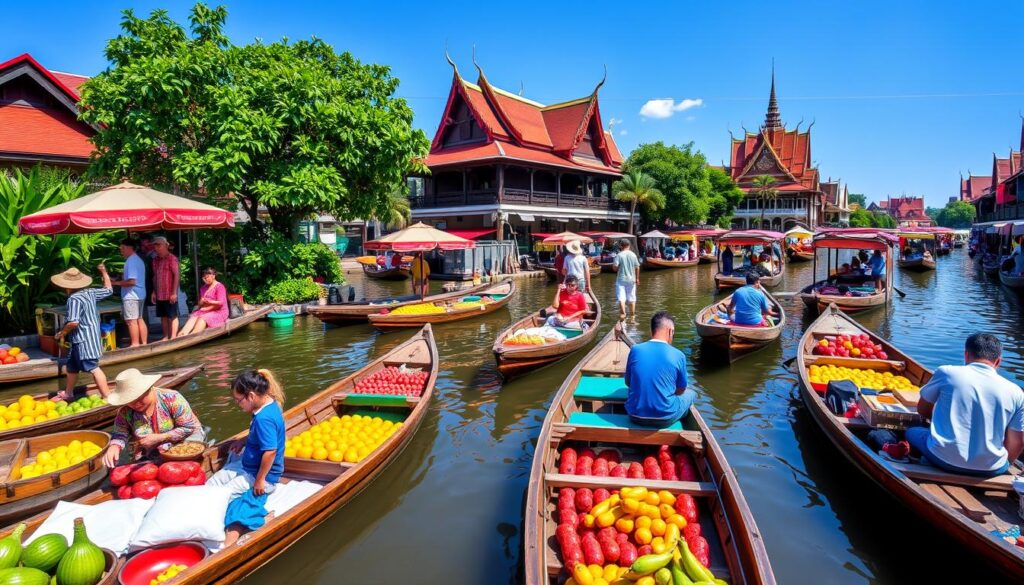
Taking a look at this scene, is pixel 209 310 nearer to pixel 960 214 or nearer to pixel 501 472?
pixel 501 472

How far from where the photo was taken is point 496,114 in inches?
1097

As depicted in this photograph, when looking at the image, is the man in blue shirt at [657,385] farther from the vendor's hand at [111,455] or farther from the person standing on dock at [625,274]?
the person standing on dock at [625,274]

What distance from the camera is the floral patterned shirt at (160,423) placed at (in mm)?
4309

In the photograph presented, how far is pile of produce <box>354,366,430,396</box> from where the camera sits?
20.9ft

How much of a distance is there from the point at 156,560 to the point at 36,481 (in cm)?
141

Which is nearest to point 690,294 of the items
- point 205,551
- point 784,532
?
point 784,532

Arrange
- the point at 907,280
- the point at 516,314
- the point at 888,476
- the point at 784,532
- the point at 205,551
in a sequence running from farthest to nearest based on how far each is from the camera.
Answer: the point at 907,280, the point at 516,314, the point at 784,532, the point at 888,476, the point at 205,551

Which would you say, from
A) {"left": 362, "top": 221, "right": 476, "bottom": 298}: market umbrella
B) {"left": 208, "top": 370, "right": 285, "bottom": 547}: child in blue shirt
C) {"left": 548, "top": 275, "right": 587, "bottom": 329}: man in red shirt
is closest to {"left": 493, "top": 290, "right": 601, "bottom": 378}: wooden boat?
{"left": 548, "top": 275, "right": 587, "bottom": 329}: man in red shirt

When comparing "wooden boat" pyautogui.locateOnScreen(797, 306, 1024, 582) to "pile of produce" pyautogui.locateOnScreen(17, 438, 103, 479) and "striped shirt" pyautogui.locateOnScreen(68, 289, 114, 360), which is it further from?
"striped shirt" pyautogui.locateOnScreen(68, 289, 114, 360)

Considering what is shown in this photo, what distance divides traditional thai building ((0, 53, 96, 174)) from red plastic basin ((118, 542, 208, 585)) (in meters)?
14.7

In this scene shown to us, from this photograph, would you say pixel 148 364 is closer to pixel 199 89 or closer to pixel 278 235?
pixel 278 235

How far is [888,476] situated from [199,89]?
1367 centimetres

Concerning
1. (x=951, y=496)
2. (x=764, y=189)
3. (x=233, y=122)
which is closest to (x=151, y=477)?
(x=951, y=496)

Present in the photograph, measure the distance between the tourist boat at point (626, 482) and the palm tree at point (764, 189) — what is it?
49923 millimetres
